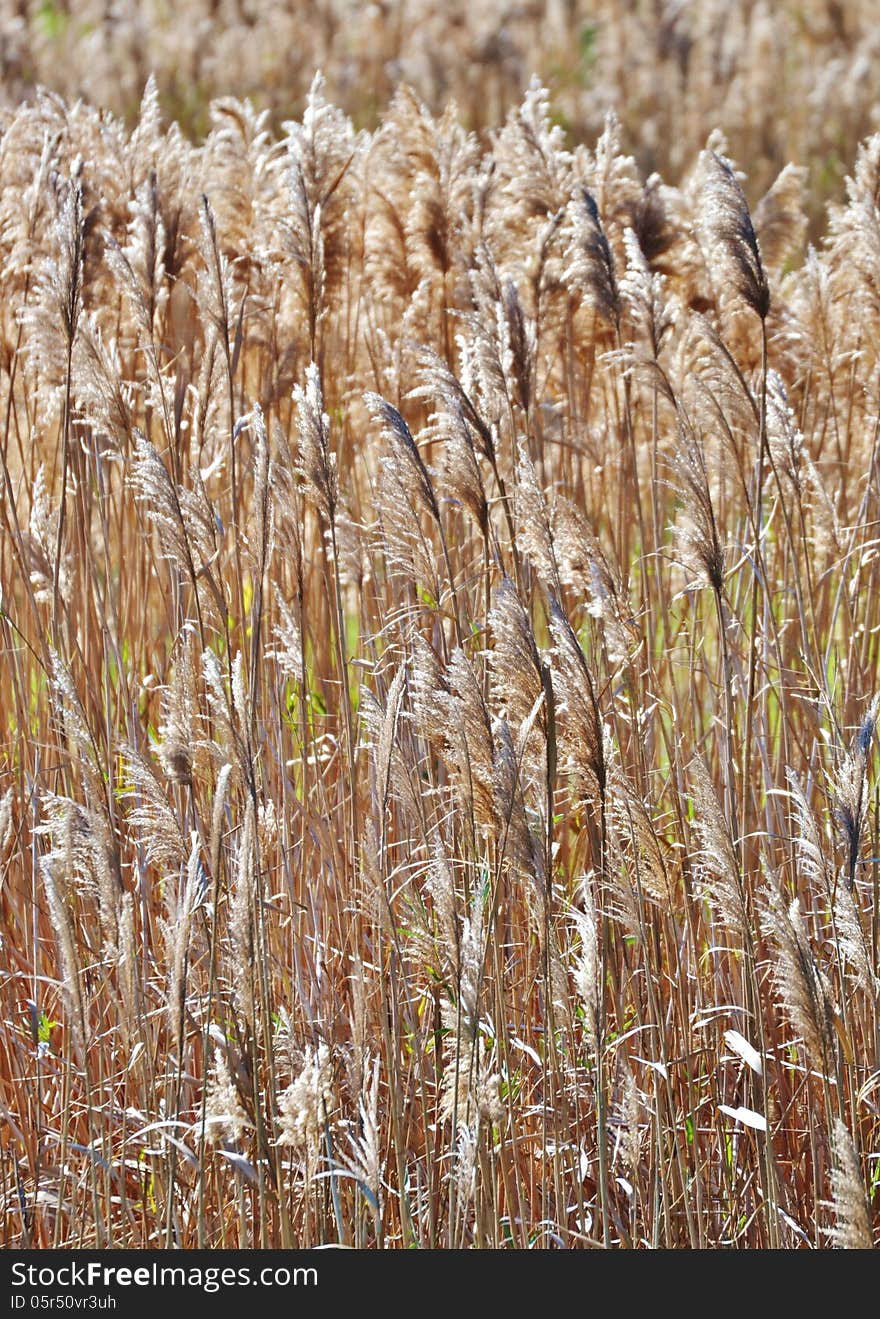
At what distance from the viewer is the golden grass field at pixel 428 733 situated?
1671 millimetres

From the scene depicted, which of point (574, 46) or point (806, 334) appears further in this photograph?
point (574, 46)

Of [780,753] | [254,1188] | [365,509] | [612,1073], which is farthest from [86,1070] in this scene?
[365,509]

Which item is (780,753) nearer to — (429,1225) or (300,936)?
(300,936)

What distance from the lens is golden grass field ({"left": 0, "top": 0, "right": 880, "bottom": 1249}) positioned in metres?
1.67

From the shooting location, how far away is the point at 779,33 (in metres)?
11.6

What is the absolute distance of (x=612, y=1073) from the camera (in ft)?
7.55

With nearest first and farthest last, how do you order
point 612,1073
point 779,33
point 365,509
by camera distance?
1. point 612,1073
2. point 365,509
3. point 779,33

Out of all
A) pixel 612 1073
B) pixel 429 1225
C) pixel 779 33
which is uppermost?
pixel 779 33

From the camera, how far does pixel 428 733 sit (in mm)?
1716

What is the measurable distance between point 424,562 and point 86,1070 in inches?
31.8

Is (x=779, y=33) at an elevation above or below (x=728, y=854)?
above

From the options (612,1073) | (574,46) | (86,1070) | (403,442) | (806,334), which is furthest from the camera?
(574,46)

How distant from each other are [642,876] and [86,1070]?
0.79 m

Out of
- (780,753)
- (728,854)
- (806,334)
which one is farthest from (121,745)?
(806,334)
